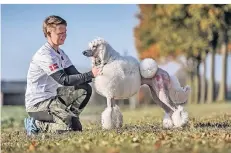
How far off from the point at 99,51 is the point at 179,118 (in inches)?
39.0

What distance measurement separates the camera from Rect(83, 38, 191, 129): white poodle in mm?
5141

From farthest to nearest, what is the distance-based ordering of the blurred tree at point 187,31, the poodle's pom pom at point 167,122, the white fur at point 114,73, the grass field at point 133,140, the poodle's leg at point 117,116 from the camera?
the blurred tree at point 187,31
the poodle's pom pom at point 167,122
the poodle's leg at point 117,116
the white fur at point 114,73
the grass field at point 133,140

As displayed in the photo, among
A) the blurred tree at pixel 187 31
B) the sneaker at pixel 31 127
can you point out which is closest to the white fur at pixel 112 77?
the sneaker at pixel 31 127

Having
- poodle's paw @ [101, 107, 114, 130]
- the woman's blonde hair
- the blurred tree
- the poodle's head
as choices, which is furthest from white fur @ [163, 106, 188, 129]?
the blurred tree

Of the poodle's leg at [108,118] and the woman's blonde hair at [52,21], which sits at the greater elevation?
the woman's blonde hair at [52,21]

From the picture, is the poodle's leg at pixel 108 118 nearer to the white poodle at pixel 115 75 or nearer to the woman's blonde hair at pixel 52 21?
the white poodle at pixel 115 75

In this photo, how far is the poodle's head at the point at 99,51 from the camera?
5176 millimetres

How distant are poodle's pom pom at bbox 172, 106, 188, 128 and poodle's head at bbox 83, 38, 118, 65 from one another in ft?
2.68

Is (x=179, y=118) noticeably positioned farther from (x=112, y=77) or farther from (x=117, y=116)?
(x=112, y=77)

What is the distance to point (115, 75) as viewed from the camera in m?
5.12

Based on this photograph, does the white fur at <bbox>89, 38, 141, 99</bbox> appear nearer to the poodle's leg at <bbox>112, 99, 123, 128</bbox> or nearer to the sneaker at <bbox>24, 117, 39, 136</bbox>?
the poodle's leg at <bbox>112, 99, 123, 128</bbox>

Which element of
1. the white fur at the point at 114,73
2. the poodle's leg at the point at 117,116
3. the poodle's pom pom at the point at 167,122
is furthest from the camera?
the poodle's pom pom at the point at 167,122

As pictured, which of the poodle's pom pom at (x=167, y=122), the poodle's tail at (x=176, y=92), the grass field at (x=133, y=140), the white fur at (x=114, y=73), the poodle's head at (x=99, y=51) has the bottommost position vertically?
the grass field at (x=133, y=140)

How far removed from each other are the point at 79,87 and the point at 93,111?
1367 millimetres
